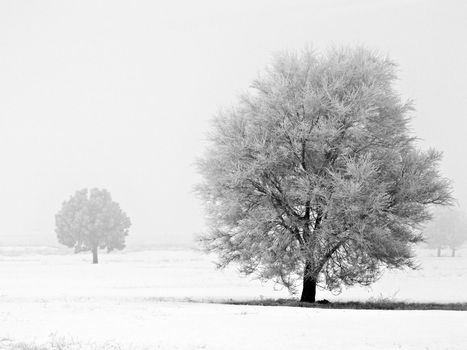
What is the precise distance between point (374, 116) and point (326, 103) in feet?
8.35

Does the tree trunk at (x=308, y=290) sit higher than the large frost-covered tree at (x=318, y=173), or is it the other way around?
the large frost-covered tree at (x=318, y=173)

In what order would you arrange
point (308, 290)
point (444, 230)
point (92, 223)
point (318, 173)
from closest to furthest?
point (318, 173)
point (308, 290)
point (92, 223)
point (444, 230)

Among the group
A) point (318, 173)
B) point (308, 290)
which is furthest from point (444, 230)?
point (318, 173)

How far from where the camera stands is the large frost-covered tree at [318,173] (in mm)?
23625

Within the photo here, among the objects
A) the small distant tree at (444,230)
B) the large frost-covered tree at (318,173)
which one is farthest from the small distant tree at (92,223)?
the small distant tree at (444,230)

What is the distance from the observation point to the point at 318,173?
24.7m

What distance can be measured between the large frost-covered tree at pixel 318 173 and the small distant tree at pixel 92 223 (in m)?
53.0

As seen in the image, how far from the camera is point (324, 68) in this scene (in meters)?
26.1

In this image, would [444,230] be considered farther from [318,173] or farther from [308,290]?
[318,173]

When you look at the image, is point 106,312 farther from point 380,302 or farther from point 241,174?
point 380,302

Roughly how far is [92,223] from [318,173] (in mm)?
57011

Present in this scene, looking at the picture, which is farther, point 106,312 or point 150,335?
point 106,312

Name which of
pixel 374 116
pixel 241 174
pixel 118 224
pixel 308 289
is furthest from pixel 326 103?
pixel 118 224

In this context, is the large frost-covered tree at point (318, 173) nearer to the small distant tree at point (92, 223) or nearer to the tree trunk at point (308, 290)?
the tree trunk at point (308, 290)
